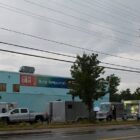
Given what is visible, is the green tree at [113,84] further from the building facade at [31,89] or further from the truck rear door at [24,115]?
the truck rear door at [24,115]

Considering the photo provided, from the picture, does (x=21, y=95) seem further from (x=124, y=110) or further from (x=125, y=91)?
(x=125, y=91)

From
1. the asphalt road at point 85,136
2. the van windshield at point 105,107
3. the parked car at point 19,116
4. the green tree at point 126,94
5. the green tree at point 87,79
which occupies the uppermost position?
the green tree at point 126,94

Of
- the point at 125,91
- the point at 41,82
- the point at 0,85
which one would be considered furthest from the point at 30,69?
the point at 125,91

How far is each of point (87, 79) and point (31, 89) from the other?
1917 cm

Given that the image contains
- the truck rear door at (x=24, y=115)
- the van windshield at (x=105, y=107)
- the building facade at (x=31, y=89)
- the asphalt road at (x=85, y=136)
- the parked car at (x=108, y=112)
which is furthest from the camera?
the building facade at (x=31, y=89)

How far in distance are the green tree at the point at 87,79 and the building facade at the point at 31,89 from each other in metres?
11.1

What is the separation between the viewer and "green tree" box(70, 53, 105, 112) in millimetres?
49812

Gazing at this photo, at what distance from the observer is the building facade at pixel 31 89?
63.5 metres

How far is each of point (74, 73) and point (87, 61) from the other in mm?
1923

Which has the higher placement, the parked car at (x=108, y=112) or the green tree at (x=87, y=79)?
the green tree at (x=87, y=79)

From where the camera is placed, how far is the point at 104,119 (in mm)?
56312

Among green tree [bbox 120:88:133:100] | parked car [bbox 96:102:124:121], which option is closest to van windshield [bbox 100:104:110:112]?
parked car [bbox 96:102:124:121]

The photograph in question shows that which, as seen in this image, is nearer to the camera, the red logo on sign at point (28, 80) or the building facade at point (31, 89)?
the building facade at point (31, 89)

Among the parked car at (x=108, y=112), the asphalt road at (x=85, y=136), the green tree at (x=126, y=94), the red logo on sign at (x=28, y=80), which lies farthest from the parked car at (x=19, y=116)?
the green tree at (x=126, y=94)
